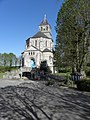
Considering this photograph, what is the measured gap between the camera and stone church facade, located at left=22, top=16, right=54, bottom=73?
68125mm

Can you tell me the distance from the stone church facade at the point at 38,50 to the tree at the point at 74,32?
3938cm

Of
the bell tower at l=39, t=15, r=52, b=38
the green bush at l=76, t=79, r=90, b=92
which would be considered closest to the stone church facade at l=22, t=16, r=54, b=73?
the bell tower at l=39, t=15, r=52, b=38

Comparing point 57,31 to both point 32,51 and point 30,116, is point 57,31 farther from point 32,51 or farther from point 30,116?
point 32,51

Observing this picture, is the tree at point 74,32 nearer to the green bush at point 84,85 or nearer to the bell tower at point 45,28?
the green bush at point 84,85

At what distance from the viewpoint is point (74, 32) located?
25594 millimetres

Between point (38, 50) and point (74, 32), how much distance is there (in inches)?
1734

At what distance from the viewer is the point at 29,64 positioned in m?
67.8

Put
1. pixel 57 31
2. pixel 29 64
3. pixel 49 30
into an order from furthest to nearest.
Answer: pixel 49 30 < pixel 29 64 < pixel 57 31

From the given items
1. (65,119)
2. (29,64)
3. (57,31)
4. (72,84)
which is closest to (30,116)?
(65,119)

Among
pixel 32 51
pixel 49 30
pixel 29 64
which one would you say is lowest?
pixel 29 64

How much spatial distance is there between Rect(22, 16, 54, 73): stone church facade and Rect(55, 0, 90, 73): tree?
3938cm

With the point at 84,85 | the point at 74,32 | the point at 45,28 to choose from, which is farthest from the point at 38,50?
the point at 84,85

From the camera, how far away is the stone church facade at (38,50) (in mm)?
68125

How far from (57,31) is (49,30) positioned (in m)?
62.0
